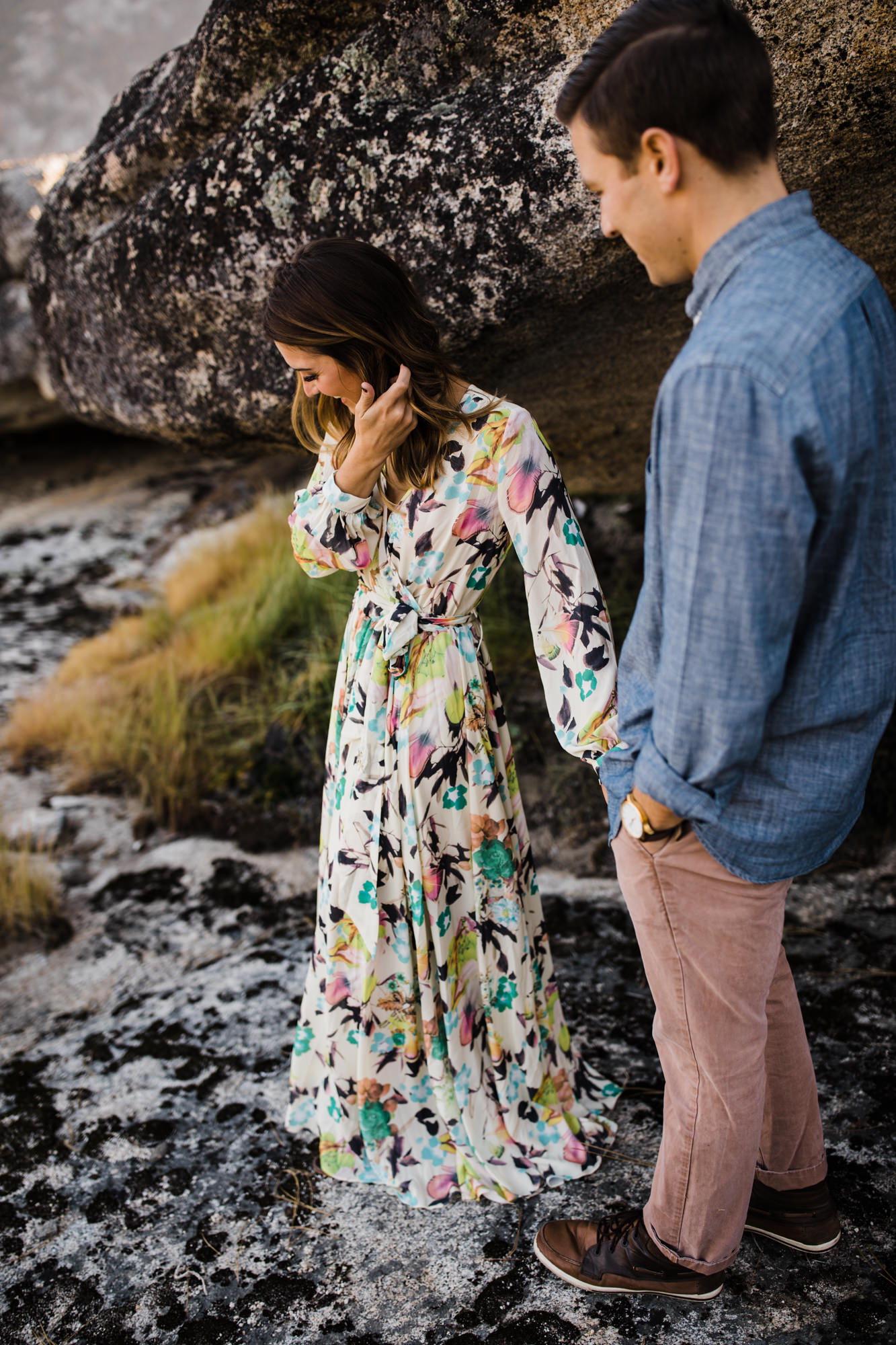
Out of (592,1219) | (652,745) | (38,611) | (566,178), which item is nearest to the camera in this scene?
(652,745)

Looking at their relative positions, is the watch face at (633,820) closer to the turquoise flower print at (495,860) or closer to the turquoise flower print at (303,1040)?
the turquoise flower print at (495,860)

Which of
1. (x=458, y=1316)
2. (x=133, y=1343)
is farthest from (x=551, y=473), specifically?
(x=133, y=1343)

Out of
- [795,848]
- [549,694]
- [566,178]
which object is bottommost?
[795,848]

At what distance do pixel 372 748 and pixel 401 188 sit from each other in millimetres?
1240

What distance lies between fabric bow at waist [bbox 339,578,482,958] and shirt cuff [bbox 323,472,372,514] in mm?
170

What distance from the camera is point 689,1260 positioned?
4.99ft

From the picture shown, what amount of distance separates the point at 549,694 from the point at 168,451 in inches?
225

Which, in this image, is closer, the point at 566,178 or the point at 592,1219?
the point at 592,1219

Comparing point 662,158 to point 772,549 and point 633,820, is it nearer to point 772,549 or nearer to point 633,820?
point 772,549

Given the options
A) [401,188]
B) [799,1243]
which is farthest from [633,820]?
[401,188]

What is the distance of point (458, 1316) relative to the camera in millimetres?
1662

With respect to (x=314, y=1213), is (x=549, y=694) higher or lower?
higher

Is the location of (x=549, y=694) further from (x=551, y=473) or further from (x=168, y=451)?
(x=168, y=451)

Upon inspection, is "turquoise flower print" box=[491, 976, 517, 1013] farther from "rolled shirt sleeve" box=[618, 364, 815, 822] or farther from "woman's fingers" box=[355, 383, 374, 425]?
"woman's fingers" box=[355, 383, 374, 425]
